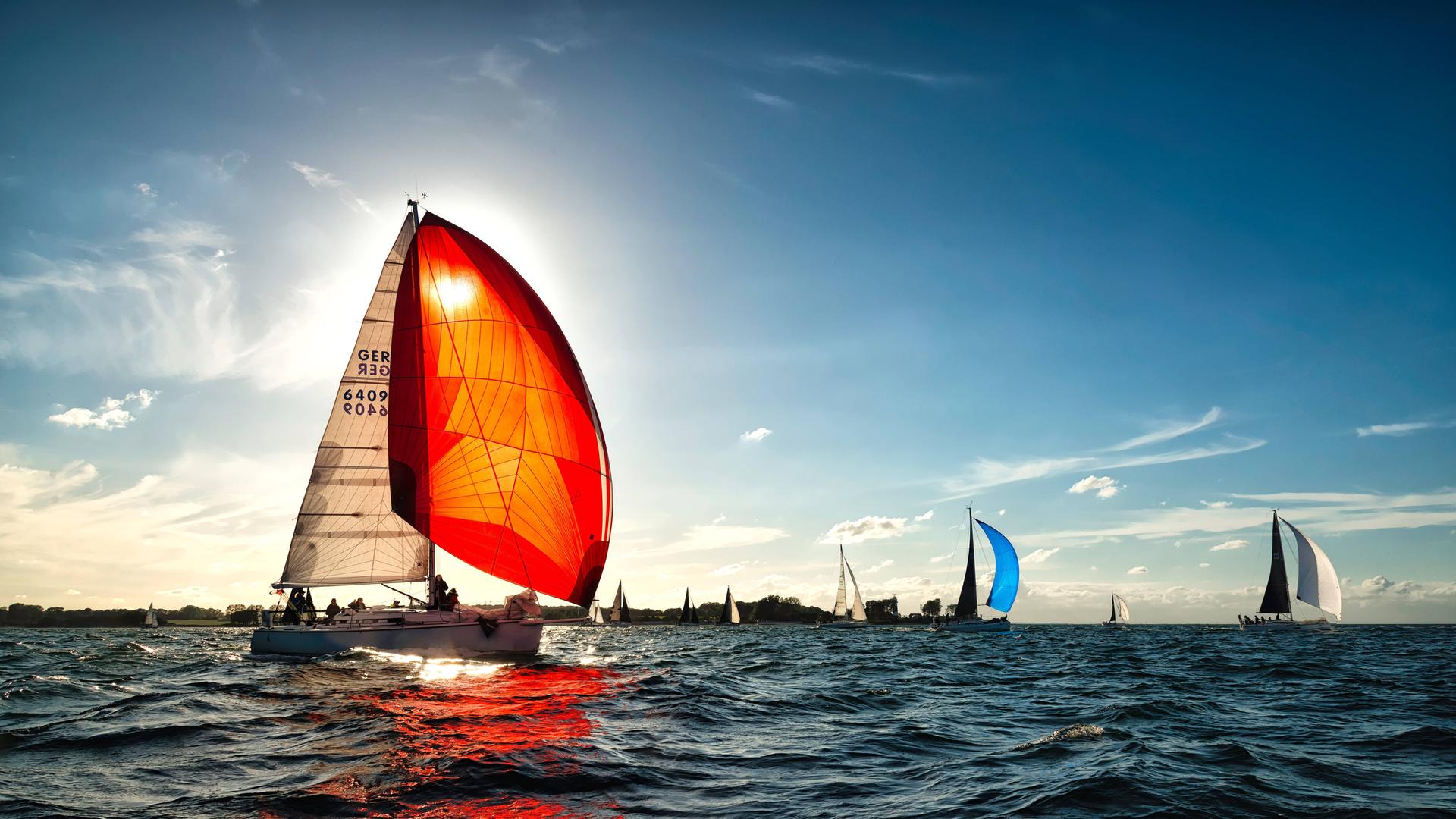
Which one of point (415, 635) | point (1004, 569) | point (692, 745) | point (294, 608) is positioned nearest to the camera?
point (692, 745)

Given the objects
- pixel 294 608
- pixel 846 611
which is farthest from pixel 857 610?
pixel 294 608

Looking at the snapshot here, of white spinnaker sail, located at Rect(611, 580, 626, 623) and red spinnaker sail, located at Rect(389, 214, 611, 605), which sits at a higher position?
red spinnaker sail, located at Rect(389, 214, 611, 605)

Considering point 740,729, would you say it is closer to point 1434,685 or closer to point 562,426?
point 562,426

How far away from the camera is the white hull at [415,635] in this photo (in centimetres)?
2178

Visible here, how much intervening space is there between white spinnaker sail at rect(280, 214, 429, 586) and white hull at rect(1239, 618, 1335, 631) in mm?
98569

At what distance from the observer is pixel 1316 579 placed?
88188 mm

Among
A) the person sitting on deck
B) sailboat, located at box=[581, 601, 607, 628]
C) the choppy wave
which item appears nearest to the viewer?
the choppy wave

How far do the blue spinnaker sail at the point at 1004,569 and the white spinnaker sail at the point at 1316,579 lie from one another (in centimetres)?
3480

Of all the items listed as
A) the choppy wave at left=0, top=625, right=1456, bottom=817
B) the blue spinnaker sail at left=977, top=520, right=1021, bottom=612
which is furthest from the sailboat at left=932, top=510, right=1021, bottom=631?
the choppy wave at left=0, top=625, right=1456, bottom=817

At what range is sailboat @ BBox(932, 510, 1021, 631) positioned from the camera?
8075 centimetres

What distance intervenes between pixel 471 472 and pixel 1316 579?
10139 cm

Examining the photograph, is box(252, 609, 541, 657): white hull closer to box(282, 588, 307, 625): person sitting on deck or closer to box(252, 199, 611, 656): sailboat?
box(252, 199, 611, 656): sailboat

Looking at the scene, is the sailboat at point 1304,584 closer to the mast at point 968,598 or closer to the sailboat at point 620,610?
the mast at point 968,598

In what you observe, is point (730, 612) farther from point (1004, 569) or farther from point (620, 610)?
point (1004, 569)
